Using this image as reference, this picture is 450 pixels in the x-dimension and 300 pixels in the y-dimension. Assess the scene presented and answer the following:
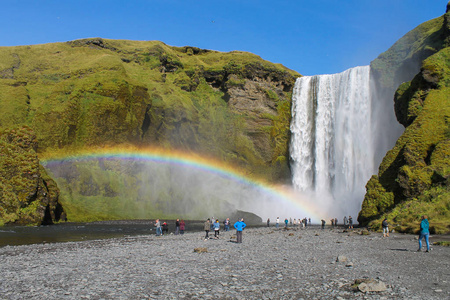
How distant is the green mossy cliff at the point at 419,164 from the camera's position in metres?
30.6

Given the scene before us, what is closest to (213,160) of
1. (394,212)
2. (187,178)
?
(187,178)

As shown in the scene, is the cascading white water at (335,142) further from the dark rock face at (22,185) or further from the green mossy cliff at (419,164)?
the dark rock face at (22,185)

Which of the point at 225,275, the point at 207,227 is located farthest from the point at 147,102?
the point at 225,275

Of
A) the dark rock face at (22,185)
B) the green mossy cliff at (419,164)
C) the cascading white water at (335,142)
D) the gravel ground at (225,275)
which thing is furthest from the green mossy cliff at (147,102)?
the gravel ground at (225,275)

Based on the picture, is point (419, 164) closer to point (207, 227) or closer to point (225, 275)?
point (207, 227)

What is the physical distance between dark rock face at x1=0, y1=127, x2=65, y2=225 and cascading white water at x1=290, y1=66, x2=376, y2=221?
4889 centimetres

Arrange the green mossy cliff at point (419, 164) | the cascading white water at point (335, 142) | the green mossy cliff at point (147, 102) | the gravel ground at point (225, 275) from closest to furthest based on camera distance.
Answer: the gravel ground at point (225, 275), the green mossy cliff at point (419, 164), the cascading white water at point (335, 142), the green mossy cliff at point (147, 102)

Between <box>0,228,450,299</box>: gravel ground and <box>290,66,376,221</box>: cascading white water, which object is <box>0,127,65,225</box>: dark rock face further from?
<box>290,66,376,221</box>: cascading white water

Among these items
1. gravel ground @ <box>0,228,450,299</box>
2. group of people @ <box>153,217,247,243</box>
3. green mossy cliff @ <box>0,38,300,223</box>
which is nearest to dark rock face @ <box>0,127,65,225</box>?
green mossy cliff @ <box>0,38,300,223</box>

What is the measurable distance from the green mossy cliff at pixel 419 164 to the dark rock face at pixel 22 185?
141 ft

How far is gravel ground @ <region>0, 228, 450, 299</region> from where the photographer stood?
1005 centimetres

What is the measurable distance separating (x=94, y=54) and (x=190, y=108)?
36.7 meters

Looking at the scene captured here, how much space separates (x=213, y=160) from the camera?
85.9 m

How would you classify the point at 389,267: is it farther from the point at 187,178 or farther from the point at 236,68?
the point at 236,68
